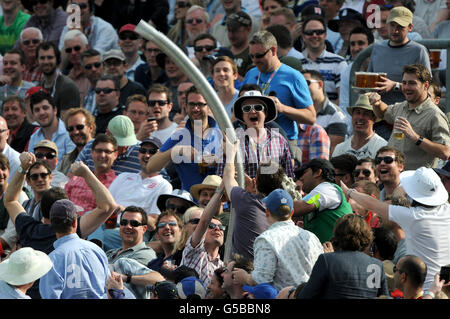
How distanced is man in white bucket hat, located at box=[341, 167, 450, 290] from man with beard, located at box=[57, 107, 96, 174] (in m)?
5.18

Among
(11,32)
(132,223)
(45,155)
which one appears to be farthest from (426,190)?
(11,32)

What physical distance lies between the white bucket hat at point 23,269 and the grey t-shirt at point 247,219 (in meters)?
1.58

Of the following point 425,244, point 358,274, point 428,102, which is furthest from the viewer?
point 428,102

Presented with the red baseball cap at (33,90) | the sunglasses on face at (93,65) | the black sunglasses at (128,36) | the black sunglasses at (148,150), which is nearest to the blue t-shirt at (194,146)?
the black sunglasses at (148,150)

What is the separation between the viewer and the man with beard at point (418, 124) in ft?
37.3

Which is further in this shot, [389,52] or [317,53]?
[317,53]

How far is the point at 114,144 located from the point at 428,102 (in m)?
3.49

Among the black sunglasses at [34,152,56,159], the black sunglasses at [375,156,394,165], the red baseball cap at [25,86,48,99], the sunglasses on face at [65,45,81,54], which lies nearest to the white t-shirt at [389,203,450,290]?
the black sunglasses at [375,156,394,165]

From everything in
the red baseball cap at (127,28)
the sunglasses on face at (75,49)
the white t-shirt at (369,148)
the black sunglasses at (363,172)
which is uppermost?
the red baseball cap at (127,28)

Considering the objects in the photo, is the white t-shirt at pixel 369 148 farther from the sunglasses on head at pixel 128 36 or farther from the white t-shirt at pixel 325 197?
the sunglasses on head at pixel 128 36

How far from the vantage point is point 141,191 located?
490 inches

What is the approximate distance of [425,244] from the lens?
9273 mm

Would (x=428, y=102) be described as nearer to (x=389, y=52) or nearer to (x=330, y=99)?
(x=389, y=52)
